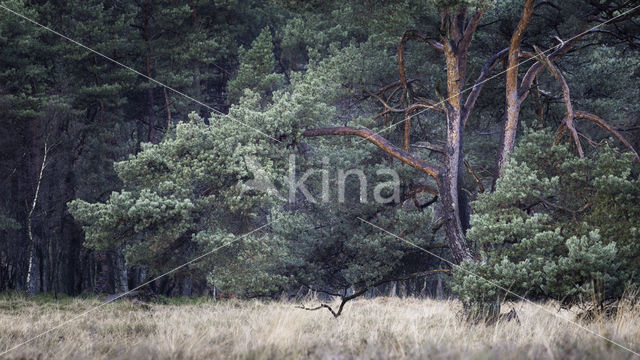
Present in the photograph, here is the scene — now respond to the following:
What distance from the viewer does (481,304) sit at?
27.0 feet

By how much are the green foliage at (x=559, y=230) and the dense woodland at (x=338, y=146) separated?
39mm

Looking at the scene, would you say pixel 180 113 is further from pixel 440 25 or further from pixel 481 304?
pixel 481 304

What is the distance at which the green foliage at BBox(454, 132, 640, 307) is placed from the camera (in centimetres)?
749

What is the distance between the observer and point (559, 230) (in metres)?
8.05

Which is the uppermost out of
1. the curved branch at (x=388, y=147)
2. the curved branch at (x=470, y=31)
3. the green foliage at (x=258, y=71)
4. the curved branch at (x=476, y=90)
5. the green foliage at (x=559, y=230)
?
the green foliage at (x=258, y=71)

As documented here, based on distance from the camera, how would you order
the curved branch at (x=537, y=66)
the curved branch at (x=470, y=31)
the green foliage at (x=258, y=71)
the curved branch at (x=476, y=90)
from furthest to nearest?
the green foliage at (x=258, y=71)
the curved branch at (x=476, y=90)
the curved branch at (x=470, y=31)
the curved branch at (x=537, y=66)

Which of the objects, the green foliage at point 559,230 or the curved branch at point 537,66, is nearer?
the green foliage at point 559,230

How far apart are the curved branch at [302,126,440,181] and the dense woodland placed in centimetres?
5

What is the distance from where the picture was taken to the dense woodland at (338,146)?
28.9ft

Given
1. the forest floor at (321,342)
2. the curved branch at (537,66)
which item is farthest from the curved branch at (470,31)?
the forest floor at (321,342)

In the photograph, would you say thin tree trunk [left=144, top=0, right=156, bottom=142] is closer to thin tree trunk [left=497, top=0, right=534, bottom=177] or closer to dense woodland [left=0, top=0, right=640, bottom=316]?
dense woodland [left=0, top=0, right=640, bottom=316]

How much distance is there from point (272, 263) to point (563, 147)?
24.7ft

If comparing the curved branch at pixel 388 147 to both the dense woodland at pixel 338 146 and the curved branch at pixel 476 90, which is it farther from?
the curved branch at pixel 476 90

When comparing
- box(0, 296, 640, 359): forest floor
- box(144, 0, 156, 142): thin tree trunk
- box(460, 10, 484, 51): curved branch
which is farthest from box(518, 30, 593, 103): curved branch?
box(144, 0, 156, 142): thin tree trunk
